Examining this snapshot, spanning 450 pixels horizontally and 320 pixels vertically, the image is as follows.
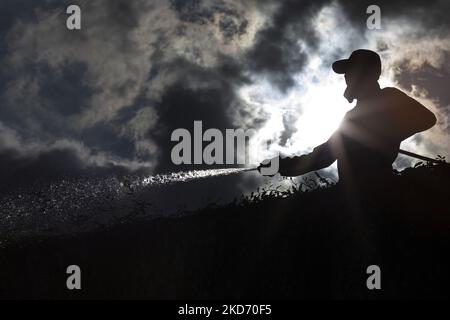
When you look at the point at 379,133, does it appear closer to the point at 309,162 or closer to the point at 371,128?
the point at 371,128

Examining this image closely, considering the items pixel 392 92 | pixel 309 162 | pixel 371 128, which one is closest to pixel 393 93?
pixel 392 92

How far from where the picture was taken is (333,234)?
644 centimetres

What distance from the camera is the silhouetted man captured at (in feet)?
21.2

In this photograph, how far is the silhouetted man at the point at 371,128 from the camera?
6457mm

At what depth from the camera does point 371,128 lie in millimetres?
6480

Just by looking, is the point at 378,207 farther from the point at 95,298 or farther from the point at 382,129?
the point at 95,298

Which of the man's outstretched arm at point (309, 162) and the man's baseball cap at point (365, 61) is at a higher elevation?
the man's baseball cap at point (365, 61)

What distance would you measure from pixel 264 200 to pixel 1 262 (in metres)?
5.40

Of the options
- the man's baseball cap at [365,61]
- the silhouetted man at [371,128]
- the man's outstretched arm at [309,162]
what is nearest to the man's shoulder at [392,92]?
the silhouetted man at [371,128]

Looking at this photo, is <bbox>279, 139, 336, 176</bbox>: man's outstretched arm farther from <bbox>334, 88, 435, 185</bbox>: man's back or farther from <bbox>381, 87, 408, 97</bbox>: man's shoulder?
<bbox>381, 87, 408, 97</bbox>: man's shoulder

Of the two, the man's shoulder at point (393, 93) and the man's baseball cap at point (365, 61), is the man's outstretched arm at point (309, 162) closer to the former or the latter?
the man's shoulder at point (393, 93)

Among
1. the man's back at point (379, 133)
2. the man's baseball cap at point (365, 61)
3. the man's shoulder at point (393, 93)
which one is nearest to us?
the man's back at point (379, 133)

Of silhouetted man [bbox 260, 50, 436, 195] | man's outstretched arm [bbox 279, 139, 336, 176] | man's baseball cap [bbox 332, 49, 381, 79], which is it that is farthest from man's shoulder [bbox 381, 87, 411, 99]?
man's outstretched arm [bbox 279, 139, 336, 176]
